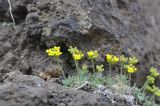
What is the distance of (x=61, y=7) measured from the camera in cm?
423

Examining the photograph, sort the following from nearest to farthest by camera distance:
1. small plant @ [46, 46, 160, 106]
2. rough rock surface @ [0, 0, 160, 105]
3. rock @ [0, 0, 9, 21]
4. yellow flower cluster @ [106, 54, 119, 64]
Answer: small plant @ [46, 46, 160, 106]
yellow flower cluster @ [106, 54, 119, 64]
rough rock surface @ [0, 0, 160, 105]
rock @ [0, 0, 9, 21]

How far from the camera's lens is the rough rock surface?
410cm

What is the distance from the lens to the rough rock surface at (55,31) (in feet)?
13.4

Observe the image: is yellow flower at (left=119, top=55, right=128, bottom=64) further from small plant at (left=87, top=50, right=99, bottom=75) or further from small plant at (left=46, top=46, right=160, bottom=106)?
small plant at (left=87, top=50, right=99, bottom=75)

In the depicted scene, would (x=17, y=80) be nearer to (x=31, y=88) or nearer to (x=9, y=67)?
(x=31, y=88)

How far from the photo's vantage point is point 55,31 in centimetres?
409

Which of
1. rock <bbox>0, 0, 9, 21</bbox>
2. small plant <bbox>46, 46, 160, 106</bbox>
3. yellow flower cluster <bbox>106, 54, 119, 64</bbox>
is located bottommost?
small plant <bbox>46, 46, 160, 106</bbox>

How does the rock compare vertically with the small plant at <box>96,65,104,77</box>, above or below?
above

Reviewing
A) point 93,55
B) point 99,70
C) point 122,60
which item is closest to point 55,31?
point 93,55

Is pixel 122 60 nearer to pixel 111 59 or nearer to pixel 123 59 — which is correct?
pixel 123 59

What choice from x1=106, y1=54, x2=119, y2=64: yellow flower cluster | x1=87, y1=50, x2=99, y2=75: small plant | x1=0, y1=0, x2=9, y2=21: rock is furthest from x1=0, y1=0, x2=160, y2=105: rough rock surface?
x1=106, y1=54, x2=119, y2=64: yellow flower cluster

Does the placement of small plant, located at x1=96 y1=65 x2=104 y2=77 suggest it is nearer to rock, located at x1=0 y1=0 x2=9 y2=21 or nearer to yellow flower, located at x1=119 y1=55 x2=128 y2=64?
yellow flower, located at x1=119 y1=55 x2=128 y2=64

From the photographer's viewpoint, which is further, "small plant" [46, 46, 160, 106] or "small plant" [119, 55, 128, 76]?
"small plant" [119, 55, 128, 76]

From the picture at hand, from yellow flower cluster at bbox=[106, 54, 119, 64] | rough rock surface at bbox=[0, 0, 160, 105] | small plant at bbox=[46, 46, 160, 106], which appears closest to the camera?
small plant at bbox=[46, 46, 160, 106]
